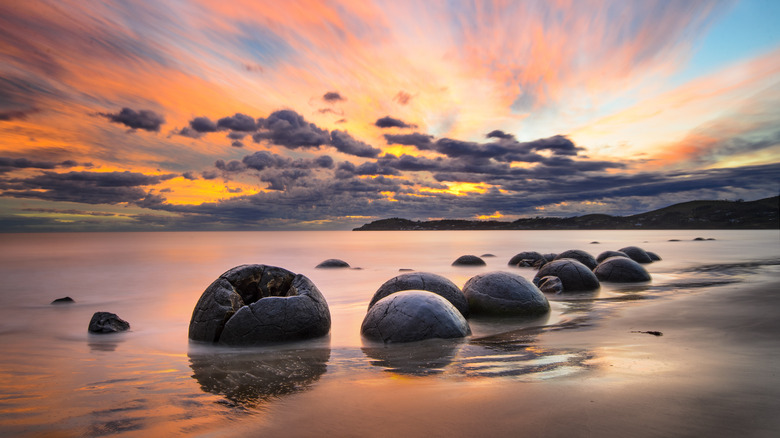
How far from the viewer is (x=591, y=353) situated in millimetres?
5258

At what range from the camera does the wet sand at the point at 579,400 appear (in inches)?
122

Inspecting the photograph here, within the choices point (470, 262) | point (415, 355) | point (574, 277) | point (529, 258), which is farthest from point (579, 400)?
point (470, 262)

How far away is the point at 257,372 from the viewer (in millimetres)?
4859

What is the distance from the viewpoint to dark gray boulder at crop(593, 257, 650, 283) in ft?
44.3

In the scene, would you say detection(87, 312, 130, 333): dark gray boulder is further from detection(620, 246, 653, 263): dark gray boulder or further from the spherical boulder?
detection(620, 246, 653, 263): dark gray boulder

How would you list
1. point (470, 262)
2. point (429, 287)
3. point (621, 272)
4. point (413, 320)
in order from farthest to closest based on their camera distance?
1. point (470, 262)
2. point (621, 272)
3. point (429, 287)
4. point (413, 320)

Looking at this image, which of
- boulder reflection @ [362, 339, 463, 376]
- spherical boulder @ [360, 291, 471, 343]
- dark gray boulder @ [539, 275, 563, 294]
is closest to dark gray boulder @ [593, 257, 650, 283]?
dark gray boulder @ [539, 275, 563, 294]

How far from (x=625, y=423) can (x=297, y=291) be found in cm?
516

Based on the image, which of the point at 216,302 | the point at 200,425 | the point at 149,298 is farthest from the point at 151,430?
the point at 149,298

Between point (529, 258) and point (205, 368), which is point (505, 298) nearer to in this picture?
point (205, 368)

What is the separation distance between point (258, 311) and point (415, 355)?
8.63 feet

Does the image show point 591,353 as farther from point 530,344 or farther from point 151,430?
point 151,430

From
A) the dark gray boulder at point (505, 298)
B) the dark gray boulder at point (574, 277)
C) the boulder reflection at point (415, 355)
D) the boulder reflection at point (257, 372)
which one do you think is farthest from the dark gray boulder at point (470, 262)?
the boulder reflection at point (257, 372)

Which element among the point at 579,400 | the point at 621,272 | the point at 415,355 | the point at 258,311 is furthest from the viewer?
the point at 621,272
